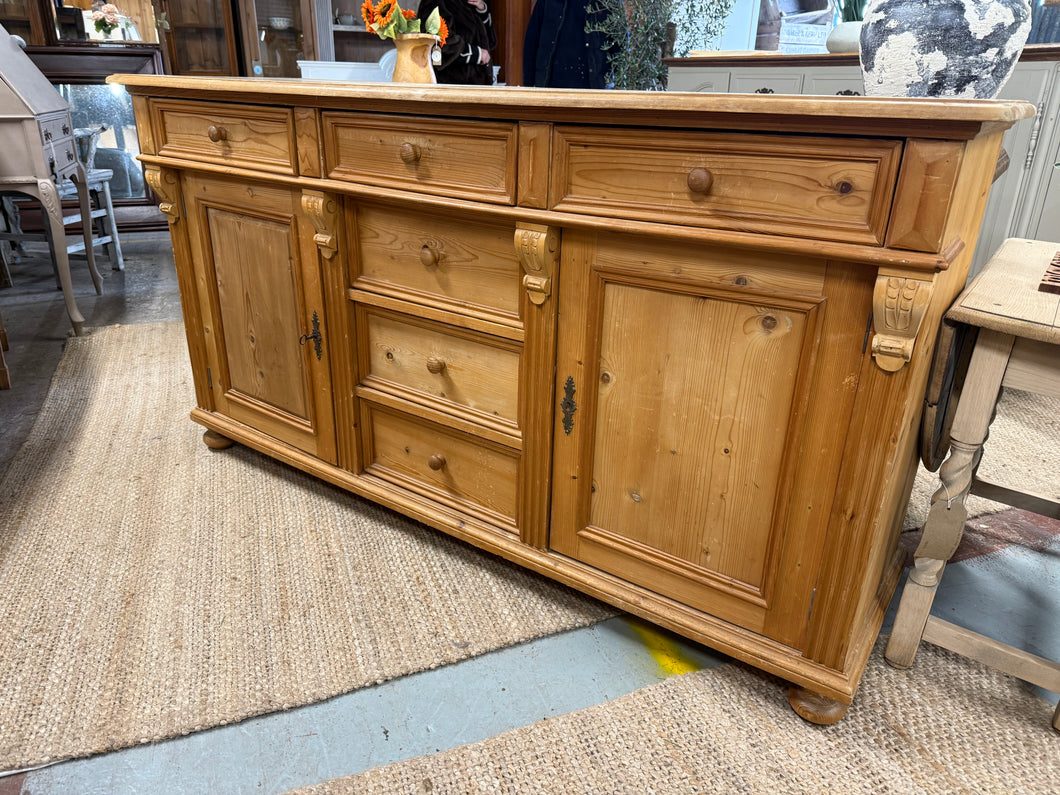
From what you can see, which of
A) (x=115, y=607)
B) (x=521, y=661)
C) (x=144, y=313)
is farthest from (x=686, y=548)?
(x=144, y=313)

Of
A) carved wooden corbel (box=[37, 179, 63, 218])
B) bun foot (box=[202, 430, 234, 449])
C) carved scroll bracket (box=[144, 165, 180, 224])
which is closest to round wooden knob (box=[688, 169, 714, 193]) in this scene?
carved scroll bracket (box=[144, 165, 180, 224])

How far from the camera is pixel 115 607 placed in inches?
59.8

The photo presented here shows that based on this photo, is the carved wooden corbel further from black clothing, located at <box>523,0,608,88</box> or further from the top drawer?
the top drawer

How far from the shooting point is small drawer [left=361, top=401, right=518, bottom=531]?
5.11ft

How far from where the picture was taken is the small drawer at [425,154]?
1261mm

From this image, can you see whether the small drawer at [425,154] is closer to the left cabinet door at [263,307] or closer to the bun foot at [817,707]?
the left cabinet door at [263,307]

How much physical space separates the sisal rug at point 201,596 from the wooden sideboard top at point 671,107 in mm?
991

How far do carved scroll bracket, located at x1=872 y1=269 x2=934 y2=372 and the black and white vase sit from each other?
1.49 feet

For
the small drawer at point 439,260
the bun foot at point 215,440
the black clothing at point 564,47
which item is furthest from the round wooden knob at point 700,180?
the black clothing at point 564,47

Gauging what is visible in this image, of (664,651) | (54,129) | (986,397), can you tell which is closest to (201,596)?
(664,651)

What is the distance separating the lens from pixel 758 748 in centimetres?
123

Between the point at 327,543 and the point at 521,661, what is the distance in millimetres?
606

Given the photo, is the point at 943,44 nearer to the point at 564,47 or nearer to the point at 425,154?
the point at 425,154

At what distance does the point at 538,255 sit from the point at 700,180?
1.04 ft
